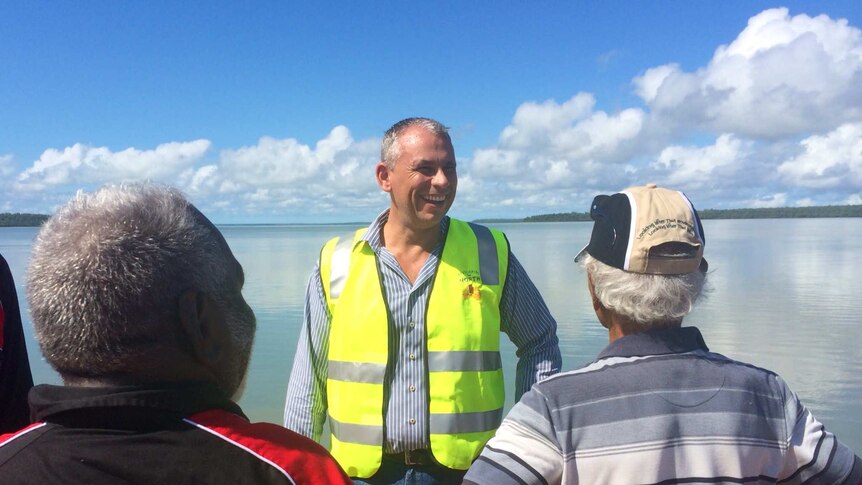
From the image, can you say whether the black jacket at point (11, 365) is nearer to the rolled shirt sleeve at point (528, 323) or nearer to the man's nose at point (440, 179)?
the man's nose at point (440, 179)

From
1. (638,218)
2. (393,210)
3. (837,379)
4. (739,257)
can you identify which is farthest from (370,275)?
(739,257)

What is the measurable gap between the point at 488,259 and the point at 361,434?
2.83 ft

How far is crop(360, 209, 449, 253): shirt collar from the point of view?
283cm

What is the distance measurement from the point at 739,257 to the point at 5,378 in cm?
3235

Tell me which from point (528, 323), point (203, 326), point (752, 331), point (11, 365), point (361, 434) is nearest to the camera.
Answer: point (203, 326)

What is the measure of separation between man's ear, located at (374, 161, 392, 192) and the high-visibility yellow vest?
0.29 meters

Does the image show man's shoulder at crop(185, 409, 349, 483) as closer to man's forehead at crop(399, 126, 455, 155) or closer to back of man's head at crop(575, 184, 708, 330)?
back of man's head at crop(575, 184, 708, 330)

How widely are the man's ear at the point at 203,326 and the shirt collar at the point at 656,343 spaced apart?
0.93 m

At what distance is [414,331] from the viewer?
8.57 feet

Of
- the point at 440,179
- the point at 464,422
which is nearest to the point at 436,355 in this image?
the point at 464,422

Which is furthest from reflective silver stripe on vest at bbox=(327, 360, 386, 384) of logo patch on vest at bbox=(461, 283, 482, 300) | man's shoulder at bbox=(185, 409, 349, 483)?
man's shoulder at bbox=(185, 409, 349, 483)

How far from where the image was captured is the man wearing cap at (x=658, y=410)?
152 cm

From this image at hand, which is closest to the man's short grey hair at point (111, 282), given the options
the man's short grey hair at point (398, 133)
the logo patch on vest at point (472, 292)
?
the logo patch on vest at point (472, 292)

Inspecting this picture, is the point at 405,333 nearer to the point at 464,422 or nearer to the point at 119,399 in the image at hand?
the point at 464,422
